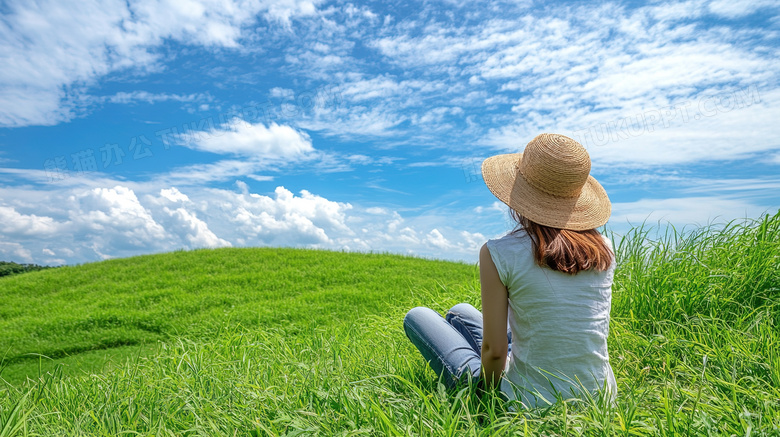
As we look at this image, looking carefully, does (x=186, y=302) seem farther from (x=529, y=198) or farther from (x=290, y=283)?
(x=529, y=198)

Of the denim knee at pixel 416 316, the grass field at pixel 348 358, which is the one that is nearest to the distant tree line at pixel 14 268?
the grass field at pixel 348 358

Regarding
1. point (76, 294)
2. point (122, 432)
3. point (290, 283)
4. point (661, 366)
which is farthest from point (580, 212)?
point (76, 294)

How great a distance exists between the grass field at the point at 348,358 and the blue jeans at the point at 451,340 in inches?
4.8

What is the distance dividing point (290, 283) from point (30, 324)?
12.4ft

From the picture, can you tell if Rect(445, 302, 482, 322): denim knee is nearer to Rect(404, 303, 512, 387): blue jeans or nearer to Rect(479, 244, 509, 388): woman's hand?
Rect(404, 303, 512, 387): blue jeans

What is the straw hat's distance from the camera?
84.5 inches

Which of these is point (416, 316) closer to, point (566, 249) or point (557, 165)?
point (566, 249)

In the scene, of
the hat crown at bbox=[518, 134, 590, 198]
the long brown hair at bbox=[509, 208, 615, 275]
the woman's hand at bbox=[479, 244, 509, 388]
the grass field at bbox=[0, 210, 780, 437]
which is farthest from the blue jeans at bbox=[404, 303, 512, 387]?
the hat crown at bbox=[518, 134, 590, 198]

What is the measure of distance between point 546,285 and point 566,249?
0.18 meters

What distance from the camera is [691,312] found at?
3.76 m

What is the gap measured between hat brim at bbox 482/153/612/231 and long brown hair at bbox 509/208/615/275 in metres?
0.04

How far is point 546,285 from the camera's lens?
2.01 m

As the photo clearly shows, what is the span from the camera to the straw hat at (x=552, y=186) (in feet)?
7.04

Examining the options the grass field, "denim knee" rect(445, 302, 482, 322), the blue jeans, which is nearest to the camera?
the grass field
